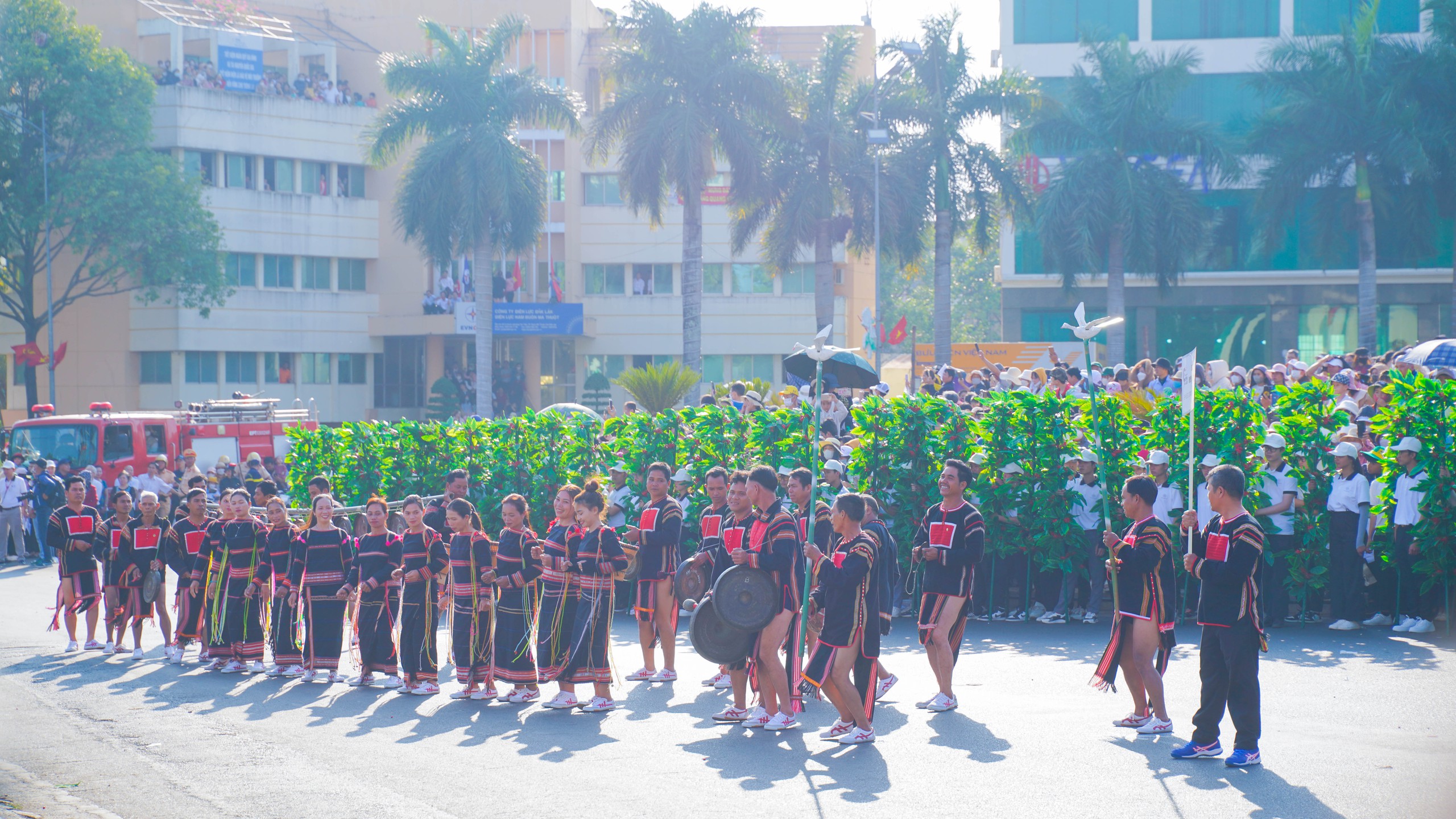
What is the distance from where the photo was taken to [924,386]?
66.8 feet

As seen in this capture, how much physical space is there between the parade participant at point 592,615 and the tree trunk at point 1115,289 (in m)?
28.7

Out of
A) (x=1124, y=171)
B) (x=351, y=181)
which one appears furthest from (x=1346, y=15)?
(x=351, y=181)

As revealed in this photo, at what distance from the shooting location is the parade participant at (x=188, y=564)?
1310cm

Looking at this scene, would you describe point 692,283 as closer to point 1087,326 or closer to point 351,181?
point 351,181

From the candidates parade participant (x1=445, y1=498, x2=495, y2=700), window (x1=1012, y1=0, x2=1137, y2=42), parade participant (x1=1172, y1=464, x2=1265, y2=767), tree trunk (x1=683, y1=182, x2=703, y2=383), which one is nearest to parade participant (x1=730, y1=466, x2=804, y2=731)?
parade participant (x1=445, y1=498, x2=495, y2=700)

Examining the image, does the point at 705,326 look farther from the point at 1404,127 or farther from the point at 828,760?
the point at 828,760

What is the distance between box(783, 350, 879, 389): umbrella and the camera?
17828 millimetres

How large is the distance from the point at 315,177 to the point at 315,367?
692 cm

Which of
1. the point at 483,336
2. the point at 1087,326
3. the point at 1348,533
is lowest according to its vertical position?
the point at 1348,533

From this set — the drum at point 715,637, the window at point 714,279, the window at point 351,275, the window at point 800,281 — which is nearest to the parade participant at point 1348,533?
the drum at point 715,637

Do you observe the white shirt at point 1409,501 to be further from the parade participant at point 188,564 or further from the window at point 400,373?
the window at point 400,373

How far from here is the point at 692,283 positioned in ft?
123

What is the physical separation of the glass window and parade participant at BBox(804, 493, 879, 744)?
44372mm

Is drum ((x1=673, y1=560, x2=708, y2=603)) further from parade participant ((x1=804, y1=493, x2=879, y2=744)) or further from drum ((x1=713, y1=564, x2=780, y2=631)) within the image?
parade participant ((x1=804, y1=493, x2=879, y2=744))
